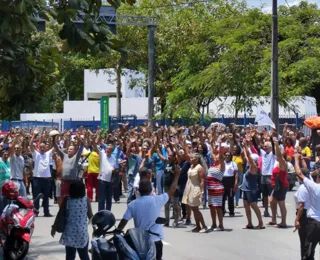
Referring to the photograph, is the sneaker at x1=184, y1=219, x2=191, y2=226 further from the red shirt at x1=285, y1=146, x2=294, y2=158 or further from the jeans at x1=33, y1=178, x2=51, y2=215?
the red shirt at x1=285, y1=146, x2=294, y2=158

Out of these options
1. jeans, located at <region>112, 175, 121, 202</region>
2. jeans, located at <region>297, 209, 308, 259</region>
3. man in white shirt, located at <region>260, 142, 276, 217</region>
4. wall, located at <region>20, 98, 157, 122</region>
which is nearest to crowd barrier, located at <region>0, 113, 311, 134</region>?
wall, located at <region>20, 98, 157, 122</region>

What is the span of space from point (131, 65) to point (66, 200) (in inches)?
1370

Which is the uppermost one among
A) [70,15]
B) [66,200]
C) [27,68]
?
[70,15]

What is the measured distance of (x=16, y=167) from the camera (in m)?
15.8

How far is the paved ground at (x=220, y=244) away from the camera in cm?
1245

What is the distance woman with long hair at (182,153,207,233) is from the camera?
14.9 m

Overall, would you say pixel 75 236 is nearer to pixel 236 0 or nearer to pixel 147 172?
pixel 147 172

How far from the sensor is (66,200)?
965cm

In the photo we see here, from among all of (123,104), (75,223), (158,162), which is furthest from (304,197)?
(123,104)

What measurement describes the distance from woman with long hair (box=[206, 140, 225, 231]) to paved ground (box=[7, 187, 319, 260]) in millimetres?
347

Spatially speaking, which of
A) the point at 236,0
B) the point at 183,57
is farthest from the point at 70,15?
the point at 236,0

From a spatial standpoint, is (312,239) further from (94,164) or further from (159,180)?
(94,164)

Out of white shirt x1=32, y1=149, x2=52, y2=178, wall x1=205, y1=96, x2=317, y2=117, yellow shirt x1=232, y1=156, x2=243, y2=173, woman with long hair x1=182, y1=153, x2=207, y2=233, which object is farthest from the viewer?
wall x1=205, y1=96, x2=317, y2=117

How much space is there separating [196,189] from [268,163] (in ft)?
7.21
